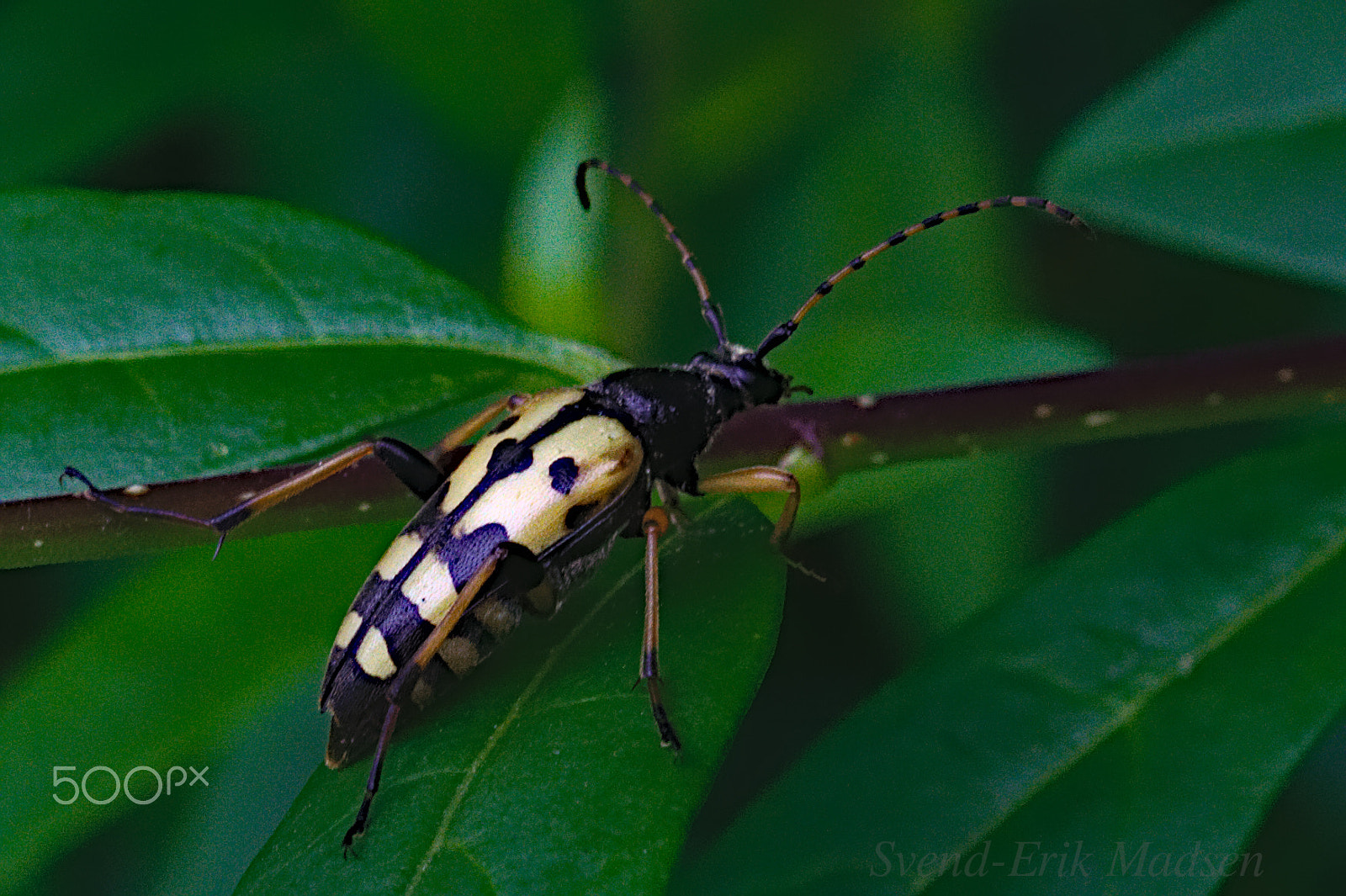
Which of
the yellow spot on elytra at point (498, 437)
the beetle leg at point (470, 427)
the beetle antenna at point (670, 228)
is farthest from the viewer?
the beetle antenna at point (670, 228)

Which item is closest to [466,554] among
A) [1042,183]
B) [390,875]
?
[390,875]

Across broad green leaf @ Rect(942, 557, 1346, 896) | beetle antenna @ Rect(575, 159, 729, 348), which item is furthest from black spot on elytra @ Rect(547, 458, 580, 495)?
broad green leaf @ Rect(942, 557, 1346, 896)

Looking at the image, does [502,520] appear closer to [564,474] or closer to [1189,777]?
[564,474]

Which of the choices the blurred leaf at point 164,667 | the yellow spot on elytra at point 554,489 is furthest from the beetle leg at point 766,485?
the blurred leaf at point 164,667

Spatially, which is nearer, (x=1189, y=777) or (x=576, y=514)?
(x=1189, y=777)

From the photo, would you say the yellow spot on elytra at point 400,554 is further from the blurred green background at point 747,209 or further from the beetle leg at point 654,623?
the blurred green background at point 747,209

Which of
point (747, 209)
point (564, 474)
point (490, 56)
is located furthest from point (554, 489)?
point (747, 209)

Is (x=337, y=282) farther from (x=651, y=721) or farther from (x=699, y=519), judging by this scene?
(x=651, y=721)
